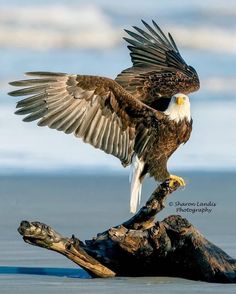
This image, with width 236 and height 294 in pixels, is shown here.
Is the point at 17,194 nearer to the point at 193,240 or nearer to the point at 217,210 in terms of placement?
the point at 217,210

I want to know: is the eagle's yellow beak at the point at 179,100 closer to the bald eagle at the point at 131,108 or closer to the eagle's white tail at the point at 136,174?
the bald eagle at the point at 131,108

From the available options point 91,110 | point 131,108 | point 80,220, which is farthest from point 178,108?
point 80,220

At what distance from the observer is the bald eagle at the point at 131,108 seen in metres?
12.9

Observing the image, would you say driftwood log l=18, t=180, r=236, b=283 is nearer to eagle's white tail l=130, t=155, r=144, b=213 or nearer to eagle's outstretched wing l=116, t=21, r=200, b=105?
eagle's white tail l=130, t=155, r=144, b=213

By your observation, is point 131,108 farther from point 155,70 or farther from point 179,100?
point 155,70

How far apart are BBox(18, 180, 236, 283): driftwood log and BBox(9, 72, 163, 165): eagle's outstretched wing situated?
133 centimetres

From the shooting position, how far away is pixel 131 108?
1357 centimetres

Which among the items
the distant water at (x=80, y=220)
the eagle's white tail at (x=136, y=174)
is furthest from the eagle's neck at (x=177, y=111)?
the distant water at (x=80, y=220)

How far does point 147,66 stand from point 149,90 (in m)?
0.78

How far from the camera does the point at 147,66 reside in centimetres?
1515

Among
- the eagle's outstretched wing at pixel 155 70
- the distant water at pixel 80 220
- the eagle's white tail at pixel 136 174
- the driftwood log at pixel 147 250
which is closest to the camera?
the distant water at pixel 80 220

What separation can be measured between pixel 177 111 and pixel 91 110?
852 millimetres

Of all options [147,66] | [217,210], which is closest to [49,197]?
[217,210]

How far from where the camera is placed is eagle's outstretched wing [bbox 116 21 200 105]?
14438 millimetres
